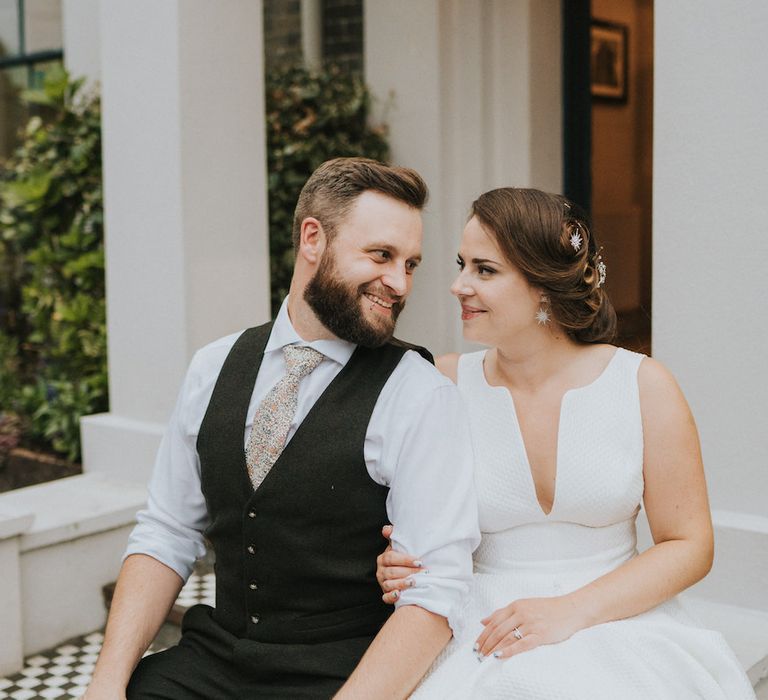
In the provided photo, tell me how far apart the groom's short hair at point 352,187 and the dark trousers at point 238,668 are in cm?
85

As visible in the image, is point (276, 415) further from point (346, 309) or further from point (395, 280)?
point (395, 280)

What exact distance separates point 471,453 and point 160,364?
2.47 m

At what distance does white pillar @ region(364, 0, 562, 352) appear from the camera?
188 inches

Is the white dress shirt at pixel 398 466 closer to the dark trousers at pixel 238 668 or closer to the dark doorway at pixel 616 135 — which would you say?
the dark trousers at pixel 238 668

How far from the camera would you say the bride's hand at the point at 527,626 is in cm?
203

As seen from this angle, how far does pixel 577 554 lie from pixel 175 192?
252 cm

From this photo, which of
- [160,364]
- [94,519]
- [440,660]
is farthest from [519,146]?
[440,660]

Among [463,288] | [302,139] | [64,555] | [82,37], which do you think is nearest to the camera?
[463,288]

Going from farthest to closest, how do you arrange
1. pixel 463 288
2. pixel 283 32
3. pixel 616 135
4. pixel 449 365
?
pixel 283 32, pixel 616 135, pixel 449 365, pixel 463 288

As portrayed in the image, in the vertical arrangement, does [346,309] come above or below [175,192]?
below

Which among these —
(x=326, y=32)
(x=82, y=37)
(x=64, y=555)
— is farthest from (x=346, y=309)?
(x=82, y=37)

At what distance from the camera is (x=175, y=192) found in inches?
165

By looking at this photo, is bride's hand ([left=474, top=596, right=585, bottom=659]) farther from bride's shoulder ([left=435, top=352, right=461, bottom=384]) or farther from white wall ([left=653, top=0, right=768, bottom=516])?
white wall ([left=653, top=0, right=768, bottom=516])

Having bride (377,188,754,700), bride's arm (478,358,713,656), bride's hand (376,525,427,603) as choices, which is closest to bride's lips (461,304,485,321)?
bride (377,188,754,700)
